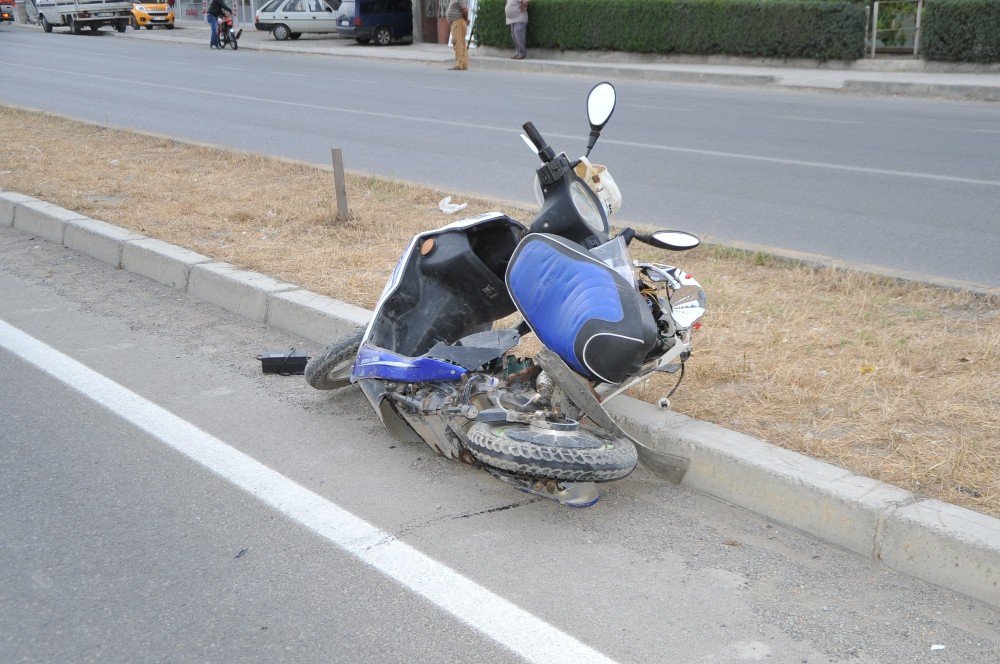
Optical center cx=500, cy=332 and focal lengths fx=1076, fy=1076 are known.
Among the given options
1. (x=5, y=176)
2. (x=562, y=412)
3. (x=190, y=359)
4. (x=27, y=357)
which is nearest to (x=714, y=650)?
(x=562, y=412)

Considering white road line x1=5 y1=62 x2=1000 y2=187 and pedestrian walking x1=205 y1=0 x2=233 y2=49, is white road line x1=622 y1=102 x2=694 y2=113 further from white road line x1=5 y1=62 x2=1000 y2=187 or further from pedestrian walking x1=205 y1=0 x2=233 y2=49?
pedestrian walking x1=205 y1=0 x2=233 y2=49

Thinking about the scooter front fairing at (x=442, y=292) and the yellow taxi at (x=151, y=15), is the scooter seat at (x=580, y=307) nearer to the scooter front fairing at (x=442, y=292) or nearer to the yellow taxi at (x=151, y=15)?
the scooter front fairing at (x=442, y=292)

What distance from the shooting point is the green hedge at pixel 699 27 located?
22547mm

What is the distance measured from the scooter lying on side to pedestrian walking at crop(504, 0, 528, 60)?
78.1 ft

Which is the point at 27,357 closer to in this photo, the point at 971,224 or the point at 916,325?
the point at 916,325

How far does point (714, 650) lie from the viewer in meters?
3.02

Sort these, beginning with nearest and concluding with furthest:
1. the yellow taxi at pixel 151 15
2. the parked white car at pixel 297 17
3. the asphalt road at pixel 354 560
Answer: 1. the asphalt road at pixel 354 560
2. the parked white car at pixel 297 17
3. the yellow taxi at pixel 151 15

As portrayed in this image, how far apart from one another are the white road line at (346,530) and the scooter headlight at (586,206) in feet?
4.60

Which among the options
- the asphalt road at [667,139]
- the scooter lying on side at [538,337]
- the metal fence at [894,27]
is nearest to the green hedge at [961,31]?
the metal fence at [894,27]

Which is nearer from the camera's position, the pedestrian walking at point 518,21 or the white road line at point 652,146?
the white road line at point 652,146

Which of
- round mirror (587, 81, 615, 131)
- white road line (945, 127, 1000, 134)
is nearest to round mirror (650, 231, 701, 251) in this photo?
round mirror (587, 81, 615, 131)

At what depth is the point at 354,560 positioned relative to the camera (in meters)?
3.53

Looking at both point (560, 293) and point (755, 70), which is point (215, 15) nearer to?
point (755, 70)

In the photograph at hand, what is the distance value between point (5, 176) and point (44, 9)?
3891 centimetres
